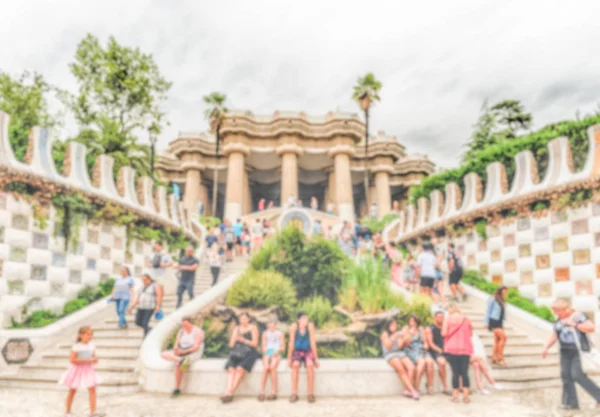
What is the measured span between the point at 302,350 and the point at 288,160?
2726 cm

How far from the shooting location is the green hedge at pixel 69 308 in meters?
8.50

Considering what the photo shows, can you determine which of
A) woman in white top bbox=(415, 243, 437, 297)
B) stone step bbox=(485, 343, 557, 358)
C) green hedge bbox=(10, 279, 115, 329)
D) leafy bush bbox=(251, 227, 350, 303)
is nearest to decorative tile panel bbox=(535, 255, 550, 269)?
stone step bbox=(485, 343, 557, 358)

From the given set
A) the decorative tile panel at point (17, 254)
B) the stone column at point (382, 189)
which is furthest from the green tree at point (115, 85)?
the stone column at point (382, 189)

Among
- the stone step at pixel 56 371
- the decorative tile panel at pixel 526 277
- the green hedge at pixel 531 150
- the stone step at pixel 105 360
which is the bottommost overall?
the stone step at pixel 56 371

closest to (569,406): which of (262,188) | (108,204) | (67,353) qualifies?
(67,353)

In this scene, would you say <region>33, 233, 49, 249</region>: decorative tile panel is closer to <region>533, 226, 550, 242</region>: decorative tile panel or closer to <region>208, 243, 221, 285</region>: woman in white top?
<region>208, 243, 221, 285</region>: woman in white top

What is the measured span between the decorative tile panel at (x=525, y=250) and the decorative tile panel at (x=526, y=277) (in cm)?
41

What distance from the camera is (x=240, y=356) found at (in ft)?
21.7

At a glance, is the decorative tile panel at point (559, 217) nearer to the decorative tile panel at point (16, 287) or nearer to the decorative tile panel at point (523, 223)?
the decorative tile panel at point (523, 223)

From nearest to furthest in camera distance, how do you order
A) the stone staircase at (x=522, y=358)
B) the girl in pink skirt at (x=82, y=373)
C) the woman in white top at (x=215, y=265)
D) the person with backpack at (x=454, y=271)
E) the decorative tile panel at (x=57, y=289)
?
the girl in pink skirt at (x=82, y=373) < the stone staircase at (x=522, y=358) < the decorative tile panel at (x=57, y=289) < the person with backpack at (x=454, y=271) < the woman in white top at (x=215, y=265)

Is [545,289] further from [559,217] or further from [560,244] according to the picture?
[559,217]

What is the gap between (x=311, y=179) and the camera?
4094 cm

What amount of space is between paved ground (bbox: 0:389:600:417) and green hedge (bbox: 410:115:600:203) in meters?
6.60

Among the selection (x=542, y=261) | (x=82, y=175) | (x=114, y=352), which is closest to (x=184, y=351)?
(x=114, y=352)
